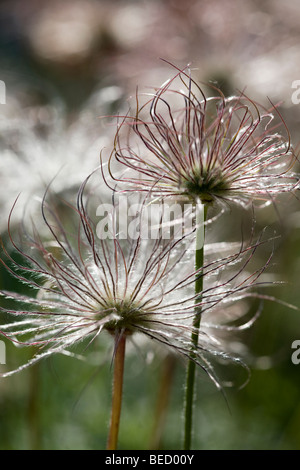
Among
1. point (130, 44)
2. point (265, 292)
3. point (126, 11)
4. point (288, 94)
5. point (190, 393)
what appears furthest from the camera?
point (126, 11)

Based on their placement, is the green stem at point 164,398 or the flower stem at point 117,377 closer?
the flower stem at point 117,377

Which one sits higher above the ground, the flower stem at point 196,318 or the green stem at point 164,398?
the flower stem at point 196,318

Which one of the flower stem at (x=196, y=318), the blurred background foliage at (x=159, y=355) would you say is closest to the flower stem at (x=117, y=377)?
the flower stem at (x=196, y=318)

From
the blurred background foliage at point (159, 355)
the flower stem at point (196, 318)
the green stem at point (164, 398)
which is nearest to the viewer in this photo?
the flower stem at point (196, 318)

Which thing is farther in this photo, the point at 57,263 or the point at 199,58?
the point at 199,58

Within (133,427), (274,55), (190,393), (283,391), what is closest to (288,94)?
(274,55)

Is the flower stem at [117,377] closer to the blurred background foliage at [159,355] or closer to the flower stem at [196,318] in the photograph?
the flower stem at [196,318]

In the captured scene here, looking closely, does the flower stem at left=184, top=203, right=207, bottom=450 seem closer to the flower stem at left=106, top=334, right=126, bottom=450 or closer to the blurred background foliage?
the flower stem at left=106, top=334, right=126, bottom=450

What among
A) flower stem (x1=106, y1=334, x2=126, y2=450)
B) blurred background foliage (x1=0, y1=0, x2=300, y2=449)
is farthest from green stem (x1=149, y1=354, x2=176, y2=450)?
flower stem (x1=106, y1=334, x2=126, y2=450)
